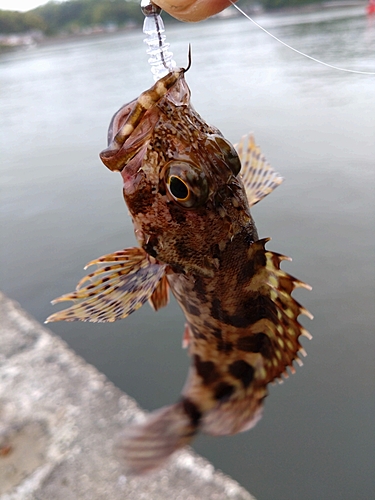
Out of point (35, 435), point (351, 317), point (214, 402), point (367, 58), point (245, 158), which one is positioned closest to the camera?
point (214, 402)

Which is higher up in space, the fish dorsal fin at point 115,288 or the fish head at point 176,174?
the fish head at point 176,174

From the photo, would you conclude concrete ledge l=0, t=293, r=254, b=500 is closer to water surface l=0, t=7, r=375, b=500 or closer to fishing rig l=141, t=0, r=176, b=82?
water surface l=0, t=7, r=375, b=500

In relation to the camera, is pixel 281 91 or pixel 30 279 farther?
pixel 281 91

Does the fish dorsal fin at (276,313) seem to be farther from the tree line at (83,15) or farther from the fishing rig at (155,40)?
the tree line at (83,15)

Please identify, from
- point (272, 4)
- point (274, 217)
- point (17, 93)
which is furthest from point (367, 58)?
point (17, 93)

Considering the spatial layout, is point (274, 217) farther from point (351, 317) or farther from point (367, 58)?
point (367, 58)

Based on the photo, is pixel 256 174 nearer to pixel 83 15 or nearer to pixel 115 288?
pixel 115 288

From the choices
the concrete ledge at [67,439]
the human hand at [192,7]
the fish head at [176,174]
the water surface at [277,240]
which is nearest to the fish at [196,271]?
the fish head at [176,174]
